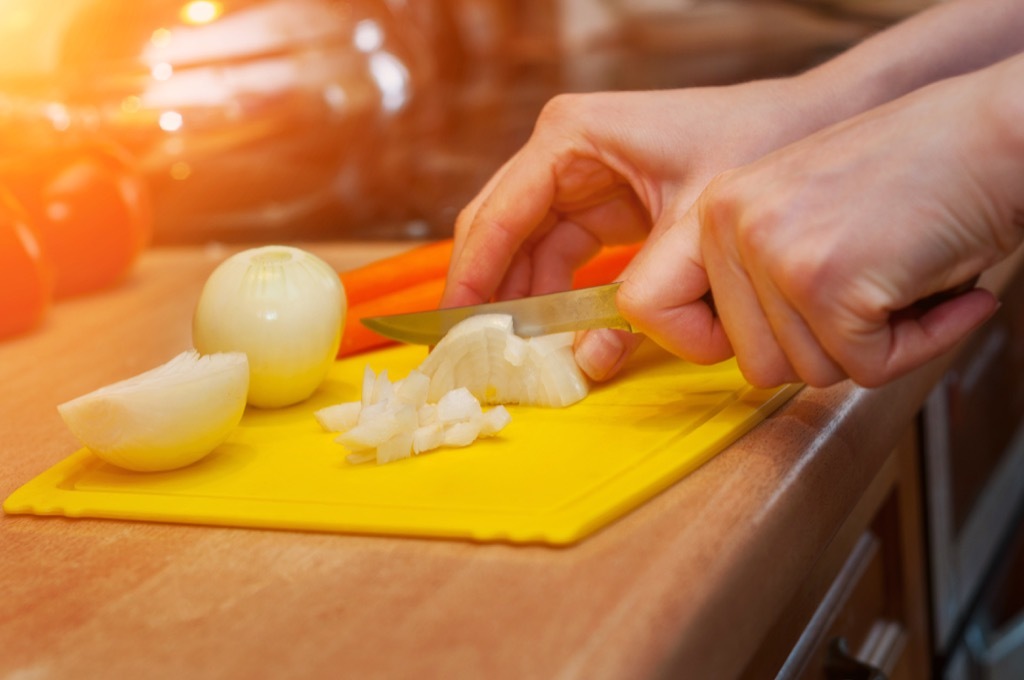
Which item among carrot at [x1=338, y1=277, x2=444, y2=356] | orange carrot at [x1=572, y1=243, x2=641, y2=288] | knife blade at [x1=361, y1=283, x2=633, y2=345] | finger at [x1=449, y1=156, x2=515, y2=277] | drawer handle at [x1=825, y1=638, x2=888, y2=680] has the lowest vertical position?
drawer handle at [x1=825, y1=638, x2=888, y2=680]

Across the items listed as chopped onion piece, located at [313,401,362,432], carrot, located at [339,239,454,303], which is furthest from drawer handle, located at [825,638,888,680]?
carrot, located at [339,239,454,303]

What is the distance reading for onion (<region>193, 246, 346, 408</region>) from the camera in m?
0.85

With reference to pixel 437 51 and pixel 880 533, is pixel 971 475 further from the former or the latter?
pixel 437 51

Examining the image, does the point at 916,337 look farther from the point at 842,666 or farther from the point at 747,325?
the point at 842,666

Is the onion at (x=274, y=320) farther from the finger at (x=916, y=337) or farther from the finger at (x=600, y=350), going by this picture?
the finger at (x=916, y=337)

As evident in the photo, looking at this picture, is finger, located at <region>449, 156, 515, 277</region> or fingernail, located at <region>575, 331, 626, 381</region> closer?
fingernail, located at <region>575, 331, 626, 381</region>

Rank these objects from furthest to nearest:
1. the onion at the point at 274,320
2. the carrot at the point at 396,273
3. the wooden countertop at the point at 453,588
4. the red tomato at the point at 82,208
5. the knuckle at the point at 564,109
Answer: the red tomato at the point at 82,208 < the carrot at the point at 396,273 < the knuckle at the point at 564,109 < the onion at the point at 274,320 < the wooden countertop at the point at 453,588

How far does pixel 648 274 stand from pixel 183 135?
92cm

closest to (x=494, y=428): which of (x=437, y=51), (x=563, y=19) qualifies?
(x=437, y=51)


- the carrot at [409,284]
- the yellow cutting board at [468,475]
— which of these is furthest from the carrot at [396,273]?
the yellow cutting board at [468,475]

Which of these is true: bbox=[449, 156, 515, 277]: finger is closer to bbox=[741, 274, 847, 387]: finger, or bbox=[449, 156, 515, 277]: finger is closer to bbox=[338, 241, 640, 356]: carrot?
bbox=[338, 241, 640, 356]: carrot

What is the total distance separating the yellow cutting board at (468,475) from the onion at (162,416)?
0.9 inches

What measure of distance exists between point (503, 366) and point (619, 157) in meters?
0.24

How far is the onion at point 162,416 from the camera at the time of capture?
0.72m
